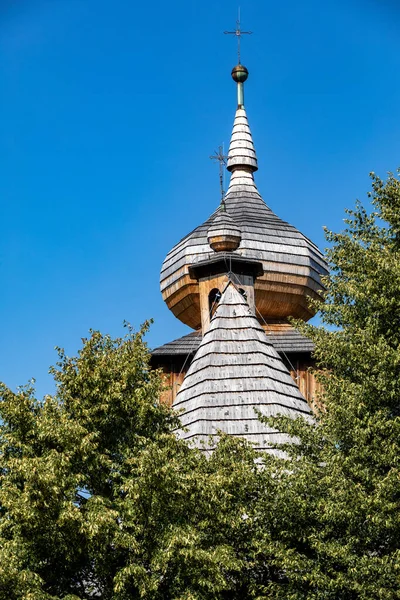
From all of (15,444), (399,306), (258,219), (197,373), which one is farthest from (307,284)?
(15,444)

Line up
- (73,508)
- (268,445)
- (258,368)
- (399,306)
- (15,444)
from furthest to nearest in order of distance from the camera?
1. (258,368)
2. (268,445)
3. (399,306)
4. (15,444)
5. (73,508)

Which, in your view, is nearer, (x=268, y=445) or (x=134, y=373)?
(x=134, y=373)

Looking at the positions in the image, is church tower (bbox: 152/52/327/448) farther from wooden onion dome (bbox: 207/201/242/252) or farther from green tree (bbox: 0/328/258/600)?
green tree (bbox: 0/328/258/600)

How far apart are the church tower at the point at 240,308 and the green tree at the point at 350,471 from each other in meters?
2.31

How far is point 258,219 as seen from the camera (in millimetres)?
42562

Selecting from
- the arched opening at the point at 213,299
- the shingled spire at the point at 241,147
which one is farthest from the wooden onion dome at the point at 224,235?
the shingled spire at the point at 241,147

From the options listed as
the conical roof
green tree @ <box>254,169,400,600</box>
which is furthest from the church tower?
green tree @ <box>254,169,400,600</box>

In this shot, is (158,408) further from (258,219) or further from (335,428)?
(258,219)

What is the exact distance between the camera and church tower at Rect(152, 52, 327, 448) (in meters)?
24.6

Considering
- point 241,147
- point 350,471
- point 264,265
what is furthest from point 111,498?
point 241,147

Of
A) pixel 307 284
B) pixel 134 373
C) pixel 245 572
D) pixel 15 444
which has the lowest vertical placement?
pixel 245 572

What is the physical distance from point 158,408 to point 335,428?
108 inches

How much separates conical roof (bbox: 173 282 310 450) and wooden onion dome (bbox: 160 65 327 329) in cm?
1415

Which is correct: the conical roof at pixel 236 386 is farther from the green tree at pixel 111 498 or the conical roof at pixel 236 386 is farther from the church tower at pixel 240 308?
the green tree at pixel 111 498
